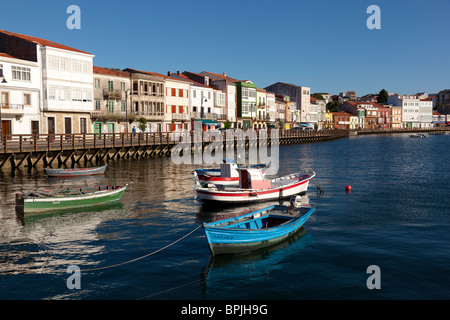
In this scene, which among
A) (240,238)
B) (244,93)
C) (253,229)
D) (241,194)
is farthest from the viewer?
(244,93)

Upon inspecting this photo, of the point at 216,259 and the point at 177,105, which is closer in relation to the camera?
the point at 216,259

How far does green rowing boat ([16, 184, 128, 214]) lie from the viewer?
23703 millimetres

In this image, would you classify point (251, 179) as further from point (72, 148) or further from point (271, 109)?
point (271, 109)

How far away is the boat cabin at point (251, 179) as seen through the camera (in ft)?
91.7

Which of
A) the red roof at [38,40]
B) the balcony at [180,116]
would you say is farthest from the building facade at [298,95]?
the red roof at [38,40]

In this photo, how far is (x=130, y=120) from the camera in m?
72.8

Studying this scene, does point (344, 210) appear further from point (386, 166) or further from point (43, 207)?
point (386, 166)

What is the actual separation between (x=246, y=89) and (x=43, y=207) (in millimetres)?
88588

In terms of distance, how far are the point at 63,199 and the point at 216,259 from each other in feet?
39.5

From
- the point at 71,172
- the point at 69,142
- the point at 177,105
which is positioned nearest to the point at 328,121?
the point at 177,105

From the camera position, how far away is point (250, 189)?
27406mm
